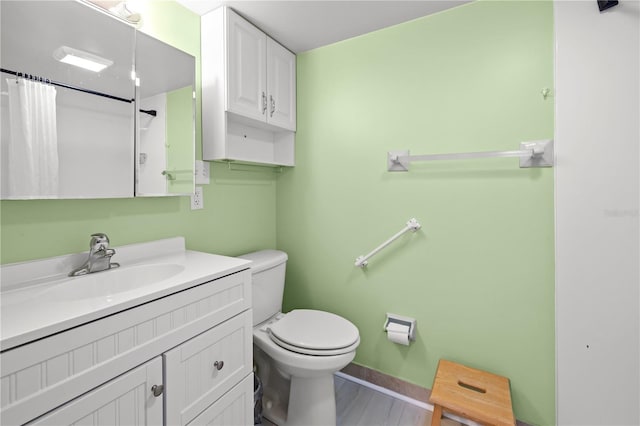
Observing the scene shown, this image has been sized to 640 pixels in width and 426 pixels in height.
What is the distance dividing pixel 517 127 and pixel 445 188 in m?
0.43

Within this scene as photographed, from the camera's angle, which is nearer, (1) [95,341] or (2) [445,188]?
(1) [95,341]

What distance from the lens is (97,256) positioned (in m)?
1.14

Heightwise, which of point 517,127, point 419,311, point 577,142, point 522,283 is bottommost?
point 419,311

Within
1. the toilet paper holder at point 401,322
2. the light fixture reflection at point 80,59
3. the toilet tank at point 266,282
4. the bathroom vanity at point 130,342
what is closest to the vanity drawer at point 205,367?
the bathroom vanity at point 130,342

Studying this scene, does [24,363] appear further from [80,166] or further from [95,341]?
[80,166]

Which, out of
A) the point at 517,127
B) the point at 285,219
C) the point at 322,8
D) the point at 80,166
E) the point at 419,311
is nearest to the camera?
the point at 80,166

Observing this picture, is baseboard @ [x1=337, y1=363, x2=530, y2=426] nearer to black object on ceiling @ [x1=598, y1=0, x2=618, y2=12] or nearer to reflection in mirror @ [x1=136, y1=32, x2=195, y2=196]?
reflection in mirror @ [x1=136, y1=32, x2=195, y2=196]

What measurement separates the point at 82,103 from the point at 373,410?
6.63 ft

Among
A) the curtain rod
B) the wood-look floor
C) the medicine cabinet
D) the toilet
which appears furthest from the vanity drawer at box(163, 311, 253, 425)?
the curtain rod

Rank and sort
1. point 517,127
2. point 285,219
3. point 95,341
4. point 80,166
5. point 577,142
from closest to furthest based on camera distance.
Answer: point 95,341
point 80,166
point 577,142
point 517,127
point 285,219

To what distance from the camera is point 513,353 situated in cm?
145

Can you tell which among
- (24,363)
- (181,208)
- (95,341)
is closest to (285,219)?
(181,208)

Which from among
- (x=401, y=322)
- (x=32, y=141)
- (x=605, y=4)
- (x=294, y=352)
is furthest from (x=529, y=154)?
(x=32, y=141)

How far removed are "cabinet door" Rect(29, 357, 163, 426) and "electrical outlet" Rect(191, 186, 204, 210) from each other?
0.87 m
